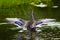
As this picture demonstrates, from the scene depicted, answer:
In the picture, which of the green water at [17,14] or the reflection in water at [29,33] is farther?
the green water at [17,14]

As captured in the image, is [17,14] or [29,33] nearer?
[29,33]

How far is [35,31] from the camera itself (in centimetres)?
632

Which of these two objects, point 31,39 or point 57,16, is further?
point 57,16

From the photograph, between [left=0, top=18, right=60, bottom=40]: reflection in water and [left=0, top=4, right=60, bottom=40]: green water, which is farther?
[left=0, top=4, right=60, bottom=40]: green water

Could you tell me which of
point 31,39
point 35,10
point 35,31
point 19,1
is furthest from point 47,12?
point 31,39

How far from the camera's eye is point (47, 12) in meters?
9.31

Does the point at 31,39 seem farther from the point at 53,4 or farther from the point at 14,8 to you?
the point at 53,4

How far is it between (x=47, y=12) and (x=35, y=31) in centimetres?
307

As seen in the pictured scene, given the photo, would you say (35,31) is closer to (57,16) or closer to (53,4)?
(57,16)

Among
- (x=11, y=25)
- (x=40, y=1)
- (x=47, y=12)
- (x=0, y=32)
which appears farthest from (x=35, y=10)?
(x=0, y=32)

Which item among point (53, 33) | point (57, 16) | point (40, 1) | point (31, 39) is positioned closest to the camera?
point (31, 39)

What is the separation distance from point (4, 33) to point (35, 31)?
687 mm

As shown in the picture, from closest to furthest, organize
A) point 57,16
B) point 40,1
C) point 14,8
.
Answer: point 57,16 → point 14,8 → point 40,1

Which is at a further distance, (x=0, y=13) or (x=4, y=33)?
(x=0, y=13)
